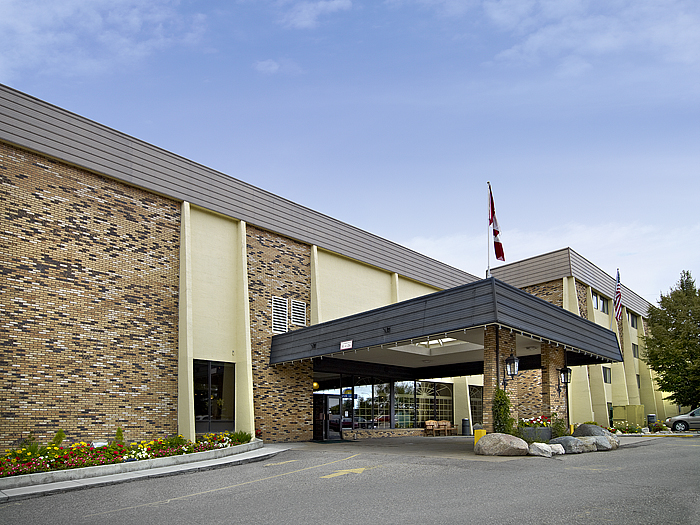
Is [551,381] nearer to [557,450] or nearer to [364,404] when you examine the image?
[557,450]

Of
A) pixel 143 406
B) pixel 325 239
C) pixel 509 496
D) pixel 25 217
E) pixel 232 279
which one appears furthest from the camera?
pixel 325 239

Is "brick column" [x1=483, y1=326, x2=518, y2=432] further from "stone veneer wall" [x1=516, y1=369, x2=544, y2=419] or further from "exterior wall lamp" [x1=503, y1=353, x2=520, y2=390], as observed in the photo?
"stone veneer wall" [x1=516, y1=369, x2=544, y2=419]

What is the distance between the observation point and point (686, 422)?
30016mm

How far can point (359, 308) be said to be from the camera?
26281 mm

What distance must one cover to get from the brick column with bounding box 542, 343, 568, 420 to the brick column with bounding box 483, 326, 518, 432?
2.73 m

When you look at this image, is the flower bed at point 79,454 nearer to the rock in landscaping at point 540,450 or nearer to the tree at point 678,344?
the rock in landscaping at point 540,450

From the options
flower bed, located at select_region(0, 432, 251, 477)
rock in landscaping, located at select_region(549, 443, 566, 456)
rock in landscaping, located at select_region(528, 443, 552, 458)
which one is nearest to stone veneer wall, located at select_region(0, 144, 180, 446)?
flower bed, located at select_region(0, 432, 251, 477)

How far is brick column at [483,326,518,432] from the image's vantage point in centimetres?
1477

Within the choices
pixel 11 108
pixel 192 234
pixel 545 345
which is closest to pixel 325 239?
pixel 192 234

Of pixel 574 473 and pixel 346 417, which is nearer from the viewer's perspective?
pixel 574 473

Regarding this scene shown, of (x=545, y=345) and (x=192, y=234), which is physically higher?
(x=192, y=234)

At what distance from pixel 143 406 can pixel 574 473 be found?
41.6 ft

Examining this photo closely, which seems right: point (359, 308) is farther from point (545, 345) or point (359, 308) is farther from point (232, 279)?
point (545, 345)

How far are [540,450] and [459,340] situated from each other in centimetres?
556
